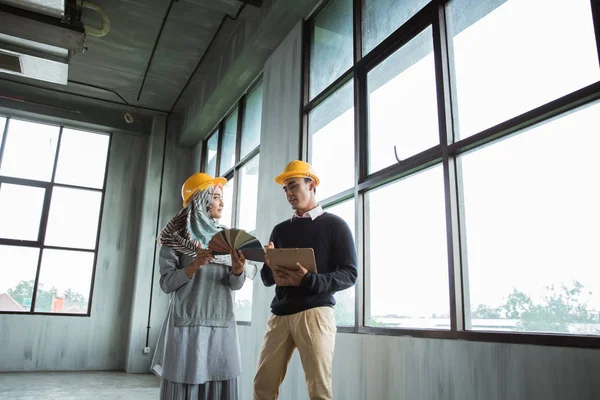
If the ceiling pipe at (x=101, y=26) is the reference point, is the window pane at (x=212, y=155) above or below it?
below

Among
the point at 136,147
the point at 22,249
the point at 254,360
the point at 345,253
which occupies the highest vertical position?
the point at 136,147

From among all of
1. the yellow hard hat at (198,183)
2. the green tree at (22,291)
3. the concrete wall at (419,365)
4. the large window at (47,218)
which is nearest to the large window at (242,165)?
the concrete wall at (419,365)

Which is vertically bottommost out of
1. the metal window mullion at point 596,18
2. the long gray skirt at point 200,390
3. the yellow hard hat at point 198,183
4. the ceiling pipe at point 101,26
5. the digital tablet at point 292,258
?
the long gray skirt at point 200,390

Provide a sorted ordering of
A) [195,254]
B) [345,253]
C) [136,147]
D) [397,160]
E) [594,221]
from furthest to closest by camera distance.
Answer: [136,147] → [397,160] → [195,254] → [345,253] → [594,221]

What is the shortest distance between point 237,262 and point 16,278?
527cm

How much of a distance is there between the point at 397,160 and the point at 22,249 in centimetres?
→ 557

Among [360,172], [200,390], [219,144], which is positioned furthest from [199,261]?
[219,144]

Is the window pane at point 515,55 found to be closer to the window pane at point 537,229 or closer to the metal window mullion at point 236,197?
the window pane at point 537,229

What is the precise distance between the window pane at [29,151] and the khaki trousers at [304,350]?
568 centimetres

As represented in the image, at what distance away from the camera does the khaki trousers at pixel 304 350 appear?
180 cm

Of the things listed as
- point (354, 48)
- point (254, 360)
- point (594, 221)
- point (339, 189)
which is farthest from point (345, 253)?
point (254, 360)

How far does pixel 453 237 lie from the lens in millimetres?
2041

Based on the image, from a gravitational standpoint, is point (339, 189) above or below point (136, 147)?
below

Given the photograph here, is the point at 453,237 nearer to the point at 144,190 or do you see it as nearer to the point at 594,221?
the point at 594,221
